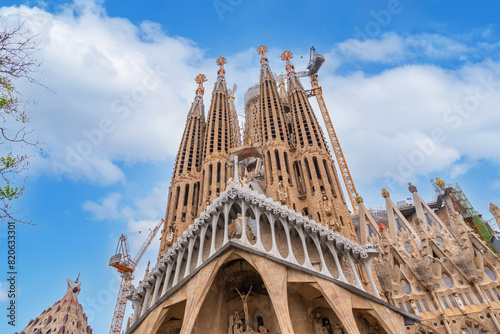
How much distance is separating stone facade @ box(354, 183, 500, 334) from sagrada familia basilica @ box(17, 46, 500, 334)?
0.24 feet

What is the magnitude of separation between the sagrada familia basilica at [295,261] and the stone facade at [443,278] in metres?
0.07

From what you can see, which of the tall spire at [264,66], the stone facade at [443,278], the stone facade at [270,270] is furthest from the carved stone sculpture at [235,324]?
the tall spire at [264,66]

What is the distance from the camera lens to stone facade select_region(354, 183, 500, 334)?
2188 centimetres

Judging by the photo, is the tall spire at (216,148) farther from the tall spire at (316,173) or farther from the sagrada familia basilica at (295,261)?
the tall spire at (316,173)

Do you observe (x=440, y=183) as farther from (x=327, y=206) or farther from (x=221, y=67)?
(x=221, y=67)

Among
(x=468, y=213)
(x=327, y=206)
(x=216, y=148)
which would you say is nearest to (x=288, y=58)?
(x=216, y=148)

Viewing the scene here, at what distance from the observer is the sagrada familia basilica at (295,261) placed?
17.2m

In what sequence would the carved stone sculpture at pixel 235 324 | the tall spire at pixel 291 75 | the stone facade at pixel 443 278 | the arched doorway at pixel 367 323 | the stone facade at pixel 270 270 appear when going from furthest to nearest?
the tall spire at pixel 291 75 < the stone facade at pixel 443 278 < the carved stone sculpture at pixel 235 324 < the arched doorway at pixel 367 323 < the stone facade at pixel 270 270

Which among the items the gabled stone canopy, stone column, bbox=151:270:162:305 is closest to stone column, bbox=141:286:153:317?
the gabled stone canopy

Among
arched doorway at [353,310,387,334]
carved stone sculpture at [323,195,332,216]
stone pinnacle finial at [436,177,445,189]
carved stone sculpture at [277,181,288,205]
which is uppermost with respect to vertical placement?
stone pinnacle finial at [436,177,445,189]

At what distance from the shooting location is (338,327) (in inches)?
690

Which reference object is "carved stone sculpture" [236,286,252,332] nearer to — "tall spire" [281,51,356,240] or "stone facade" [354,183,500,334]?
"tall spire" [281,51,356,240]

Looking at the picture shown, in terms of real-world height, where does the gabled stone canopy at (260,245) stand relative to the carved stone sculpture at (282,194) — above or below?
below

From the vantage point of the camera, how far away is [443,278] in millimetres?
24250
